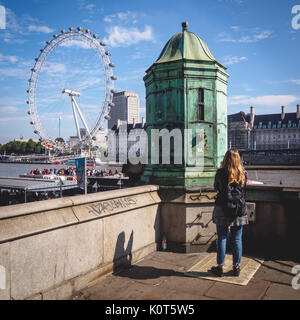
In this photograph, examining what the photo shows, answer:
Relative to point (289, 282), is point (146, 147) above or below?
above

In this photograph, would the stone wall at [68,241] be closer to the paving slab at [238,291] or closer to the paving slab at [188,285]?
the paving slab at [188,285]

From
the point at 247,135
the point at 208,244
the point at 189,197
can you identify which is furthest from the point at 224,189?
the point at 247,135

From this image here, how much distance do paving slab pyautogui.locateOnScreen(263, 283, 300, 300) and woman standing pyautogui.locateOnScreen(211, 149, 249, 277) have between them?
547 mm

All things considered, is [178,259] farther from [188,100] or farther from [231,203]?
[188,100]

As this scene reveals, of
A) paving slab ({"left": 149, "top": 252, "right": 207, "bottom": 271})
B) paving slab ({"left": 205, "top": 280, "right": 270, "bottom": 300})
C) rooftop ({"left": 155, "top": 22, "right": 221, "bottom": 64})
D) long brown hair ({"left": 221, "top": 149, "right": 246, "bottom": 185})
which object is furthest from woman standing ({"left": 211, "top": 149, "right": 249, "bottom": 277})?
rooftop ({"left": 155, "top": 22, "right": 221, "bottom": 64})

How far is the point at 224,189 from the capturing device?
14.1 ft

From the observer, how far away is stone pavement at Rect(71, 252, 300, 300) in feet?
12.5

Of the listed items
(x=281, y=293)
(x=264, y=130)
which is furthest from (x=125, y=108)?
(x=281, y=293)

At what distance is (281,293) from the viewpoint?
151 inches

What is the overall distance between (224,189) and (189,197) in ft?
4.26

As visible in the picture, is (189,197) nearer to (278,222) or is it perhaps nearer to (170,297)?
(278,222)

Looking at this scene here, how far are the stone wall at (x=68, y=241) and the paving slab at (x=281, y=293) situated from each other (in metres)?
2.09

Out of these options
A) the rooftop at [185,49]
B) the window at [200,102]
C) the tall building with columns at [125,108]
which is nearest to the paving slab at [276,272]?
the window at [200,102]

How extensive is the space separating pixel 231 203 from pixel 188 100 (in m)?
2.25
